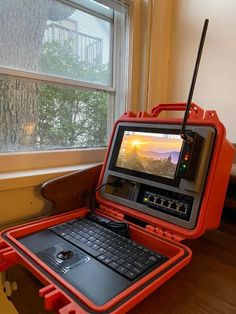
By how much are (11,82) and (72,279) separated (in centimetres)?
68

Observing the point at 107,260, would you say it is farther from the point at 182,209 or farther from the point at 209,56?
the point at 209,56

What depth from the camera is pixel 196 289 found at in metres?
0.43

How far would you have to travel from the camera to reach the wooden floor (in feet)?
1.26

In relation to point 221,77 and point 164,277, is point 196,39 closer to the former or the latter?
point 221,77

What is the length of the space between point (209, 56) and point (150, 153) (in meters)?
0.63

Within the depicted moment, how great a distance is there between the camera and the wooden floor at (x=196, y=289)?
0.39 meters

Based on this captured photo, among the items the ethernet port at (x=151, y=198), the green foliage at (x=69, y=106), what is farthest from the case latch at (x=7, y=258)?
the green foliage at (x=69, y=106)

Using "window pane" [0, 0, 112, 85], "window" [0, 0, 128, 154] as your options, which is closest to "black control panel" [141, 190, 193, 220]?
"window" [0, 0, 128, 154]

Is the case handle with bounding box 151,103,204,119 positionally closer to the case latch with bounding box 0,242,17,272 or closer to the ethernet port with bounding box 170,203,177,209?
the ethernet port with bounding box 170,203,177,209

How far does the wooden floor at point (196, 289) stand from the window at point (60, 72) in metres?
0.51

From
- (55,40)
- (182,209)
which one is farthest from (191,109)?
(55,40)

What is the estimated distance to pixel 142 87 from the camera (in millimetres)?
1144

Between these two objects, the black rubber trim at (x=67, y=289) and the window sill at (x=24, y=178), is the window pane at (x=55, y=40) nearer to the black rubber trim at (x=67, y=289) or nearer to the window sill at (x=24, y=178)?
the window sill at (x=24, y=178)

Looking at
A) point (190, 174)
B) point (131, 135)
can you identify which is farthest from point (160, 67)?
point (190, 174)
